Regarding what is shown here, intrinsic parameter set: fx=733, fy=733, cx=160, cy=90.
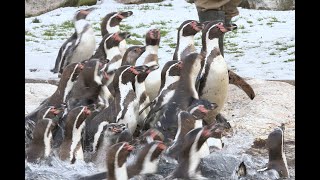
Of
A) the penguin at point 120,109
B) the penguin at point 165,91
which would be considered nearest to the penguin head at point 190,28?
the penguin at point 165,91

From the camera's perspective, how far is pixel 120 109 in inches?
173

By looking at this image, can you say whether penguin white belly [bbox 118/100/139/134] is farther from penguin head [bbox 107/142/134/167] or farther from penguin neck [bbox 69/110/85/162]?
penguin head [bbox 107/142/134/167]

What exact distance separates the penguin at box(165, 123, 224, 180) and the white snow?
11.6 ft

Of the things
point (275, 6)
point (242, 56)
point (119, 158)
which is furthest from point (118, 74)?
point (275, 6)

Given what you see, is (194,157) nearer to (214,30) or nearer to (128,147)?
(128,147)

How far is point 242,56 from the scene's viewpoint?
8.83m

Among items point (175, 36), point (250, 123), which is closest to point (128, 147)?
point (250, 123)

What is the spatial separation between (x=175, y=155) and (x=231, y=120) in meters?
1.39

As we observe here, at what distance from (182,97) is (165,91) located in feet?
0.62

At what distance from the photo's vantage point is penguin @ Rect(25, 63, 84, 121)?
454cm

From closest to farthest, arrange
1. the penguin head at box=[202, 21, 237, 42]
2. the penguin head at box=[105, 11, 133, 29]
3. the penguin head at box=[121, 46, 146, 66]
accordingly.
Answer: the penguin head at box=[202, 21, 237, 42]
the penguin head at box=[121, 46, 146, 66]
the penguin head at box=[105, 11, 133, 29]

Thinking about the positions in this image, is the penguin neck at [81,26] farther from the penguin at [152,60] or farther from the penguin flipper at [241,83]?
the penguin flipper at [241,83]

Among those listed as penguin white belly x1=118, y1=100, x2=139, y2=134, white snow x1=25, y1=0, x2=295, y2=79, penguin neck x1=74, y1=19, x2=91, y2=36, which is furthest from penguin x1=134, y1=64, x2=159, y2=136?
white snow x1=25, y1=0, x2=295, y2=79
